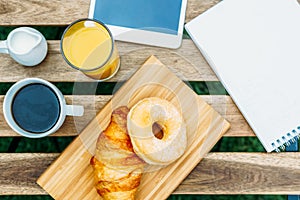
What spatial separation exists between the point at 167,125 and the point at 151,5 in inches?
9.3

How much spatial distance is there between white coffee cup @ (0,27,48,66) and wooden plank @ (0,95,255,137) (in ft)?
0.34

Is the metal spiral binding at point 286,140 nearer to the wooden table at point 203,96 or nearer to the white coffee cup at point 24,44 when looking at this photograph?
the wooden table at point 203,96

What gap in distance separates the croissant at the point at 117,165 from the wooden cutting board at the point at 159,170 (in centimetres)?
4

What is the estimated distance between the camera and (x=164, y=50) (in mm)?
890

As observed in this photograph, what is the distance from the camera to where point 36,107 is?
85 centimetres

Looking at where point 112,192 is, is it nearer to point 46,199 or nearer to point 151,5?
point 46,199

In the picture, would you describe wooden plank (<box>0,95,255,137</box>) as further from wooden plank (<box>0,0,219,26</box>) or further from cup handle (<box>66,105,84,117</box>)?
wooden plank (<box>0,0,219,26</box>)

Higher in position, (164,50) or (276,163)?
(164,50)

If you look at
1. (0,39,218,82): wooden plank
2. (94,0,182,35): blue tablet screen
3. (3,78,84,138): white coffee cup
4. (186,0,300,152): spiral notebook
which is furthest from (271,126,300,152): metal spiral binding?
(3,78,84,138): white coffee cup

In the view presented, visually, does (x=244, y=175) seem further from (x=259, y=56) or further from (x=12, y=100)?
(x=12, y=100)

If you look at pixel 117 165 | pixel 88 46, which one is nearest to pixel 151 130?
pixel 117 165

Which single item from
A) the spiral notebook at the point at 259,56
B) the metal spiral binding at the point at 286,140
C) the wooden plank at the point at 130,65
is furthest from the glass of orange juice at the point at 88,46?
the metal spiral binding at the point at 286,140

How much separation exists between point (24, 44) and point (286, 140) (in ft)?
1.67

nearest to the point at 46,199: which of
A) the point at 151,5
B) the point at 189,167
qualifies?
the point at 189,167
